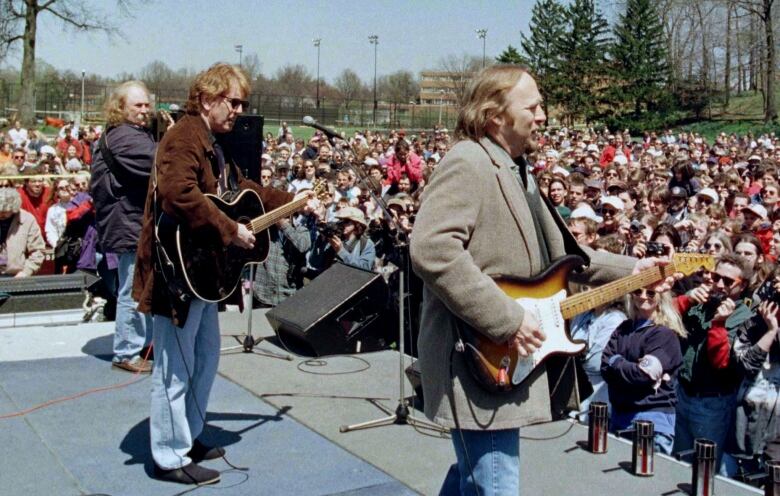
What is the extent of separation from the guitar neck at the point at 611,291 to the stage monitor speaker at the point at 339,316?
3727mm

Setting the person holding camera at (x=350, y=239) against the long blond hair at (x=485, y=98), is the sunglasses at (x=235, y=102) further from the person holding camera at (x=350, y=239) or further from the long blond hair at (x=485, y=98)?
the person holding camera at (x=350, y=239)

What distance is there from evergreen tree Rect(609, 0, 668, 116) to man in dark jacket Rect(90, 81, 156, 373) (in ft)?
163

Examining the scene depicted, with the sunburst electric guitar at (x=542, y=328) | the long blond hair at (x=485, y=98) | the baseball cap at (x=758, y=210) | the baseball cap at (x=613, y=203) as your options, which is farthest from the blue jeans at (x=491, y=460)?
the baseball cap at (x=758, y=210)

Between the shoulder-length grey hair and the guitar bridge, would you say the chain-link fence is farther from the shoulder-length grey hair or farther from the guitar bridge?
the guitar bridge

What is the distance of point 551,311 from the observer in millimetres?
3014

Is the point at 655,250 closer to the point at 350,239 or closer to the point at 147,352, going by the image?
the point at 147,352

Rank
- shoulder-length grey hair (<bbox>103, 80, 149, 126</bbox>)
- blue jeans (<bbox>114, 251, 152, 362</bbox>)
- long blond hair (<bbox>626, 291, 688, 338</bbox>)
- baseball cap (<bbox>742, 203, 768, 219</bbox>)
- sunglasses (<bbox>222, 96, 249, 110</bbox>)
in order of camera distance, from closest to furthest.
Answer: sunglasses (<bbox>222, 96, 249, 110</bbox>)
long blond hair (<bbox>626, 291, 688, 338</bbox>)
shoulder-length grey hair (<bbox>103, 80, 149, 126</bbox>)
blue jeans (<bbox>114, 251, 152, 362</bbox>)
baseball cap (<bbox>742, 203, 768, 219</bbox>)

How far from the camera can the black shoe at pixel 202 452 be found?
4.57 meters

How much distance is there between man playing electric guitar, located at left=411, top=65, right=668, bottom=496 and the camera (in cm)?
275

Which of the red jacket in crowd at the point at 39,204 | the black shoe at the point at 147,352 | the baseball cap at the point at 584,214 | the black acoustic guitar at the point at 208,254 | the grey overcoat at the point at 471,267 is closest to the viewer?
the grey overcoat at the point at 471,267

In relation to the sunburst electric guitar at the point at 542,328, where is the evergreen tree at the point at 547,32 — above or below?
above

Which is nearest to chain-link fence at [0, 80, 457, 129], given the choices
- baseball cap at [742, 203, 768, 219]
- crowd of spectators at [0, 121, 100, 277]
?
crowd of spectators at [0, 121, 100, 277]

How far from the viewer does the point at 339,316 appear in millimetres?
7008

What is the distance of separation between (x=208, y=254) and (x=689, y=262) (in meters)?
2.14
